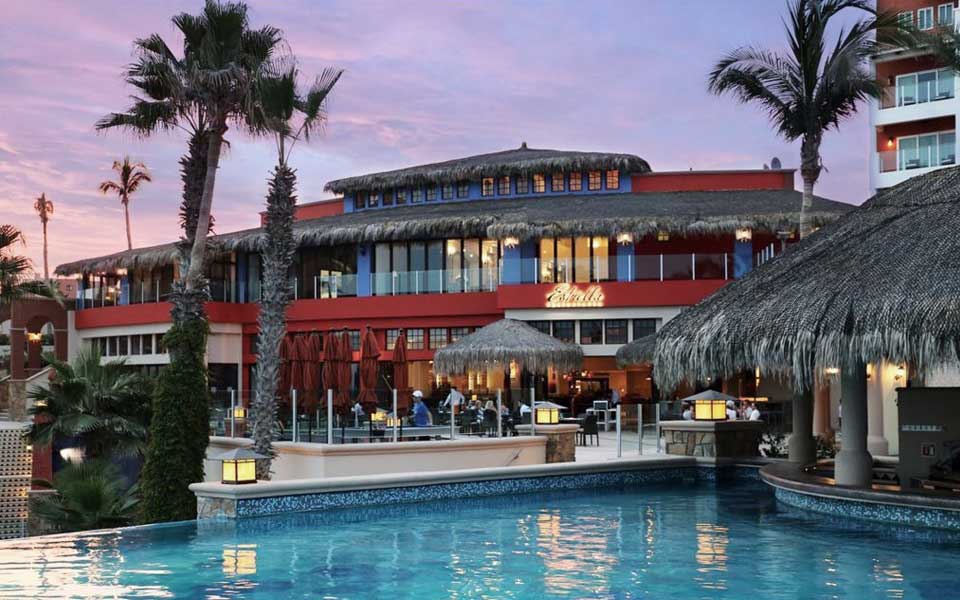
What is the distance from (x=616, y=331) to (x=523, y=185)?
8543 mm

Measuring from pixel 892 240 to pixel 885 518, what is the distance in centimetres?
401

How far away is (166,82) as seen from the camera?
21047mm

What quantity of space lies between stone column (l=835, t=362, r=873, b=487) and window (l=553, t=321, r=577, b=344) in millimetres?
16848

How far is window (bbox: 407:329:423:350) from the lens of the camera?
117 ft

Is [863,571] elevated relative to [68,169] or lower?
lower

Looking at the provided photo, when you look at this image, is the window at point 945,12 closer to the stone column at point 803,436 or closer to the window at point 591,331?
the window at point 591,331

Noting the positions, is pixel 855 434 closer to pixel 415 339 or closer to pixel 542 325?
pixel 542 325

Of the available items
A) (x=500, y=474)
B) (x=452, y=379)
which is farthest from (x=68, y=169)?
(x=500, y=474)

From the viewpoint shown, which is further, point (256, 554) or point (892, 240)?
point (892, 240)

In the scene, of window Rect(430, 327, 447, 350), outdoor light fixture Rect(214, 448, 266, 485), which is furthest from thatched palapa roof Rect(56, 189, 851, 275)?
outdoor light fixture Rect(214, 448, 266, 485)

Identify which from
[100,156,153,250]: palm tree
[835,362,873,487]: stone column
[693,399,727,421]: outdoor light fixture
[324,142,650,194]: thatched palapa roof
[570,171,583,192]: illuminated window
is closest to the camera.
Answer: [835,362,873,487]: stone column

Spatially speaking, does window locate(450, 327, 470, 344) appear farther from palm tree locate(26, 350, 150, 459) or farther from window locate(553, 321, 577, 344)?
palm tree locate(26, 350, 150, 459)

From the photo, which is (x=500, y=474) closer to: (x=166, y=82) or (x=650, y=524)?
(x=650, y=524)

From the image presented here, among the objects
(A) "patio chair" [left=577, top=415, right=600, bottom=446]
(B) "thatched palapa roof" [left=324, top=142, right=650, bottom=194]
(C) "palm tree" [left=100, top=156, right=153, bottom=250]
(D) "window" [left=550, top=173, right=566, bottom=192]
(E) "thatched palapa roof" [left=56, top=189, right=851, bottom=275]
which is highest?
(C) "palm tree" [left=100, top=156, right=153, bottom=250]
